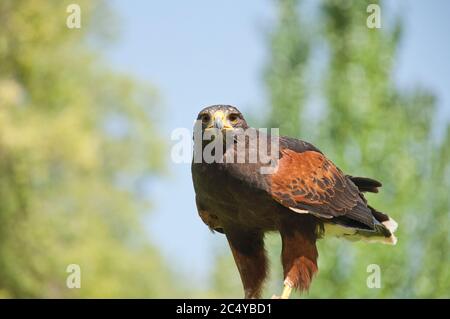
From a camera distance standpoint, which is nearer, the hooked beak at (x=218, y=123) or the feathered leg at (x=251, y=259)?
the hooked beak at (x=218, y=123)

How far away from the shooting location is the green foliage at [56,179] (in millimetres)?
19422

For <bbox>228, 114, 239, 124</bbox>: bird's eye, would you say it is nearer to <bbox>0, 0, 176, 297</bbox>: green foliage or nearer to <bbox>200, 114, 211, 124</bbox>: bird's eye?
<bbox>200, 114, 211, 124</bbox>: bird's eye

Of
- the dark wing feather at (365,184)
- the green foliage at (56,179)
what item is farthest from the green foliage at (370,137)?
the dark wing feather at (365,184)

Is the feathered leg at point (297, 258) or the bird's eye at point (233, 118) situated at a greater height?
the bird's eye at point (233, 118)

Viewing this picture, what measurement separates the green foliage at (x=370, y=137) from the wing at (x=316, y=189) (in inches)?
509

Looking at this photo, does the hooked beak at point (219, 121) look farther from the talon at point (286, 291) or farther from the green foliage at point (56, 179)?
the green foliage at point (56, 179)

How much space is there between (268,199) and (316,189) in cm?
61

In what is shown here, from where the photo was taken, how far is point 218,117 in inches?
215

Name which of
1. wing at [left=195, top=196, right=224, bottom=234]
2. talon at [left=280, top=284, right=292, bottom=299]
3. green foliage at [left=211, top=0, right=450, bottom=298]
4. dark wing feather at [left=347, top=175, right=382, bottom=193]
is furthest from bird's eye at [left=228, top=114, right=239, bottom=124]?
green foliage at [left=211, top=0, right=450, bottom=298]

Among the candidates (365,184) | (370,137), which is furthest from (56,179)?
(365,184)

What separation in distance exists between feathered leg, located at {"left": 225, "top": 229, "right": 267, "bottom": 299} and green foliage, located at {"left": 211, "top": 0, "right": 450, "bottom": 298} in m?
13.1

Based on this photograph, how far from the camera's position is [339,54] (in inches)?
974
